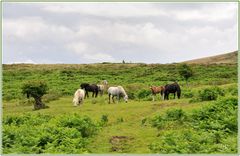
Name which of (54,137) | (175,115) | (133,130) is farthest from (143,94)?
(54,137)

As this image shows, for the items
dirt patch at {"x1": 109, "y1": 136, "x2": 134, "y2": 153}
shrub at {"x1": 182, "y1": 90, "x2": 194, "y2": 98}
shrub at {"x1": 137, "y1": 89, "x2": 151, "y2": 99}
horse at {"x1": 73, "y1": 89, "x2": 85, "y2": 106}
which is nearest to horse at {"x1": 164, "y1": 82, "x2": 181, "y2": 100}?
shrub at {"x1": 182, "y1": 90, "x2": 194, "y2": 98}

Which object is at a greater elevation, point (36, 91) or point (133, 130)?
point (36, 91)

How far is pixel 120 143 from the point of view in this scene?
15.8m

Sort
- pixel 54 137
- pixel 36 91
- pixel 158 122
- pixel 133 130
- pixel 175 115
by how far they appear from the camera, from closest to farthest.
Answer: pixel 54 137, pixel 133 130, pixel 158 122, pixel 175 115, pixel 36 91

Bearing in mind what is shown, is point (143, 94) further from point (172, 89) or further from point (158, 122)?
point (158, 122)

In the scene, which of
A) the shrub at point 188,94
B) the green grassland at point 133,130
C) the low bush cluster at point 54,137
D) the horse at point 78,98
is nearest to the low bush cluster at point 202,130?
the green grassland at point 133,130

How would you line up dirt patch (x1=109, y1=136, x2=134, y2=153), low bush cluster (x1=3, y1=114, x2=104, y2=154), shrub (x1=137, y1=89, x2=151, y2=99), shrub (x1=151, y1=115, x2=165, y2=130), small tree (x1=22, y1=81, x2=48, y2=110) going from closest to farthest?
low bush cluster (x1=3, y1=114, x2=104, y2=154) → dirt patch (x1=109, y1=136, x2=134, y2=153) → shrub (x1=151, y1=115, x2=165, y2=130) → small tree (x1=22, y1=81, x2=48, y2=110) → shrub (x1=137, y1=89, x2=151, y2=99)

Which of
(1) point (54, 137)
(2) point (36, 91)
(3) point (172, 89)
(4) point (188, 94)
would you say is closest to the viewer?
(1) point (54, 137)

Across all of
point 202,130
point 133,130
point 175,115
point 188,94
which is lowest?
point 133,130

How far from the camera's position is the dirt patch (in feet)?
49.1

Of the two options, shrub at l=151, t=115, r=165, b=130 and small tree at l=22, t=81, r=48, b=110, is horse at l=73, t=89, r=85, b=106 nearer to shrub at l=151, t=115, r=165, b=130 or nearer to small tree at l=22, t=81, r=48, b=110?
small tree at l=22, t=81, r=48, b=110

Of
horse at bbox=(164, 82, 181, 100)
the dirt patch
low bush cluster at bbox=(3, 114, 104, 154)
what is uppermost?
horse at bbox=(164, 82, 181, 100)

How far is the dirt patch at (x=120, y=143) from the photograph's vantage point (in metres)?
15.0

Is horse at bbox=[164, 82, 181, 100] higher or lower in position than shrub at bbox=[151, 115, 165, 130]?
higher
